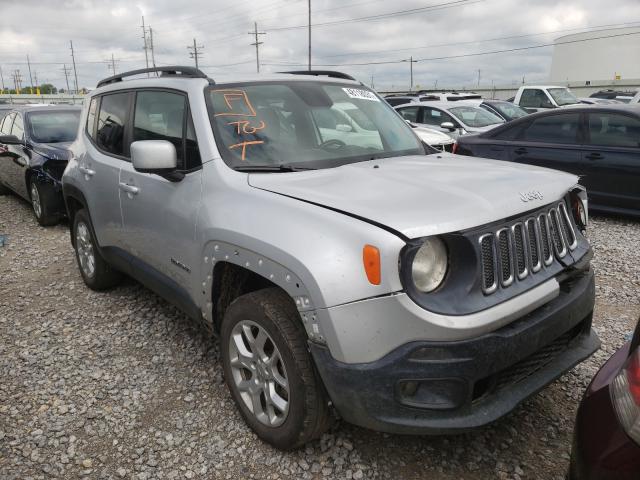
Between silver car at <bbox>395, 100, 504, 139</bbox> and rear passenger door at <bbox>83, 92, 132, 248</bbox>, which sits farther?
silver car at <bbox>395, 100, 504, 139</bbox>

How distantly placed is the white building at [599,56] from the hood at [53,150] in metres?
60.4

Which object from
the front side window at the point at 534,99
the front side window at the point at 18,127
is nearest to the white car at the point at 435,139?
the front side window at the point at 18,127

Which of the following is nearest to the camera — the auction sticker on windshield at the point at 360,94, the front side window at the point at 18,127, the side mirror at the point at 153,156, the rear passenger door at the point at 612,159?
the side mirror at the point at 153,156

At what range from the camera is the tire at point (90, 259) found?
14.5 feet

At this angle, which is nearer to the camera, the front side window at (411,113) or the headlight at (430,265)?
the headlight at (430,265)

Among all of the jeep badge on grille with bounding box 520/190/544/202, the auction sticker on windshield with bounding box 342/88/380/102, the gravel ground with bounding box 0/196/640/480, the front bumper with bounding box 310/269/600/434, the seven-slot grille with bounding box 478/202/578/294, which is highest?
the auction sticker on windshield with bounding box 342/88/380/102

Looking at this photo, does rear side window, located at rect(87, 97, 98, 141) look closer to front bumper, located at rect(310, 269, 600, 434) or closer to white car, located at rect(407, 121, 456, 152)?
white car, located at rect(407, 121, 456, 152)

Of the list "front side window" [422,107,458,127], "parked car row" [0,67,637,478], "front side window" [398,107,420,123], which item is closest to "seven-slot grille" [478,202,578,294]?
"parked car row" [0,67,637,478]

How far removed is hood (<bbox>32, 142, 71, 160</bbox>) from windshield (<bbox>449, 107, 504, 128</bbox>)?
7.68m

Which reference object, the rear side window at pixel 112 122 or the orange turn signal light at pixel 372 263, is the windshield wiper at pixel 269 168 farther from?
the rear side window at pixel 112 122

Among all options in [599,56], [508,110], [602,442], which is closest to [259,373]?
[602,442]

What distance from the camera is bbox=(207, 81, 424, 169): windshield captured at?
287 centimetres

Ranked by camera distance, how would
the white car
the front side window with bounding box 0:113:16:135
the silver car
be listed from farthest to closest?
the silver car → the front side window with bounding box 0:113:16:135 → the white car

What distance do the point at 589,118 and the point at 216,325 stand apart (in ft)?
20.2
